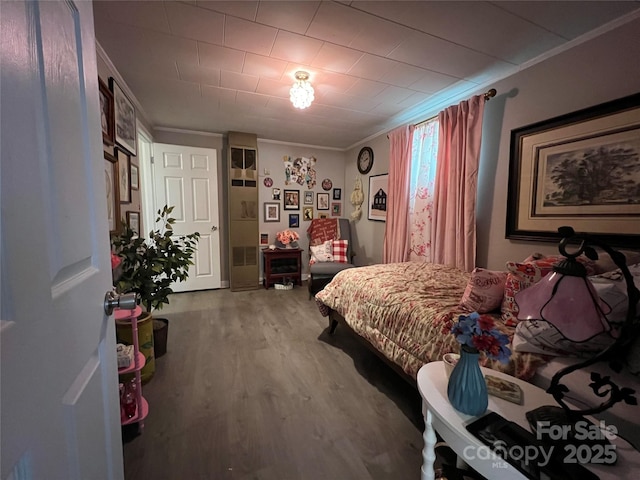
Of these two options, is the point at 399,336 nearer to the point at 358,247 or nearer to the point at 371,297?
the point at 371,297

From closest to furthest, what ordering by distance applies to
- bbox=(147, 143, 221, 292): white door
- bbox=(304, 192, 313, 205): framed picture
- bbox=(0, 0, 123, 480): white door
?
bbox=(0, 0, 123, 480): white door, bbox=(147, 143, 221, 292): white door, bbox=(304, 192, 313, 205): framed picture

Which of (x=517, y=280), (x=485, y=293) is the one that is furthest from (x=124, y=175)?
(x=517, y=280)

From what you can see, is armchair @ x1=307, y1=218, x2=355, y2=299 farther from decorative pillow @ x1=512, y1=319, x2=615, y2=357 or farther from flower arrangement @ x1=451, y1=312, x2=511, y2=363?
flower arrangement @ x1=451, y1=312, x2=511, y2=363

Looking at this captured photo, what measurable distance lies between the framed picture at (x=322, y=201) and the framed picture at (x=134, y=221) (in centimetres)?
268

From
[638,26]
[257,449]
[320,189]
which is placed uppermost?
[638,26]

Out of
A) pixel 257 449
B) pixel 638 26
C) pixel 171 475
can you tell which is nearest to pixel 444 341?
pixel 257 449

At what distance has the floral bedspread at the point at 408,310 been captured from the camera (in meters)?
1.39

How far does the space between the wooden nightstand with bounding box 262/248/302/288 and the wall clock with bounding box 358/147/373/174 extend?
1.65 meters

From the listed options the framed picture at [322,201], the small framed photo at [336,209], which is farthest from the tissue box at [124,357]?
the small framed photo at [336,209]

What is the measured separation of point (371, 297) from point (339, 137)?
2879 mm

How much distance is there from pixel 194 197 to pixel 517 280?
3.83 meters

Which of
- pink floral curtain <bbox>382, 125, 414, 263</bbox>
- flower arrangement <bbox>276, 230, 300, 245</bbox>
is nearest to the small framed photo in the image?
flower arrangement <bbox>276, 230, 300, 245</bbox>

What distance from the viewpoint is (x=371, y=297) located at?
200cm

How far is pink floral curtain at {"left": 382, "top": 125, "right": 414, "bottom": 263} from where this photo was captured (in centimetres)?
316
